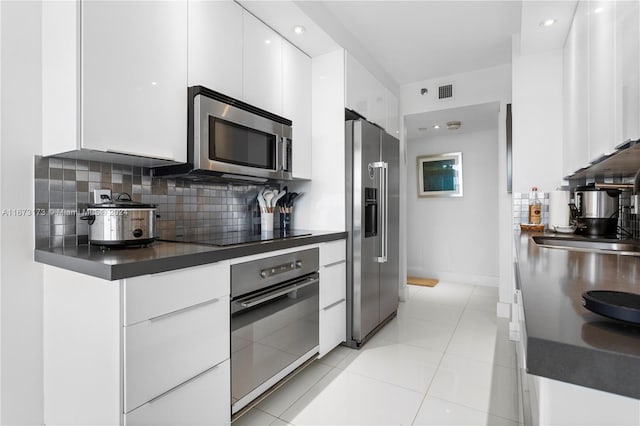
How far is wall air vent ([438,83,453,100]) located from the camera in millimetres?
3705

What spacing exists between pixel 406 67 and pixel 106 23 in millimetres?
2861

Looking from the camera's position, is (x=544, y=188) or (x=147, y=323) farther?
(x=544, y=188)

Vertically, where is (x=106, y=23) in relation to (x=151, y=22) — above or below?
below

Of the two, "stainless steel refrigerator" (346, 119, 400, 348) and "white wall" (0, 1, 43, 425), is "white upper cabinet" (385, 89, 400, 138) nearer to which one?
"stainless steel refrigerator" (346, 119, 400, 348)

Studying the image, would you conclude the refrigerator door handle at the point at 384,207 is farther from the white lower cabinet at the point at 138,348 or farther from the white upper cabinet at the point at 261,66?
the white lower cabinet at the point at 138,348

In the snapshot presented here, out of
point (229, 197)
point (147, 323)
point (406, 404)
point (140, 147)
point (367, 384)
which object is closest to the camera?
point (147, 323)

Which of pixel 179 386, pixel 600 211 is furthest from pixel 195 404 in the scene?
pixel 600 211

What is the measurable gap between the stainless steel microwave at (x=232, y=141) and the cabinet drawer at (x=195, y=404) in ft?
3.36

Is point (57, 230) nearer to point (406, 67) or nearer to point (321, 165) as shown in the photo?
point (321, 165)

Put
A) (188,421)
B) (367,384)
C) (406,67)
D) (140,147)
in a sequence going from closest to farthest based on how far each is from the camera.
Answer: (188,421)
(140,147)
(367,384)
(406,67)

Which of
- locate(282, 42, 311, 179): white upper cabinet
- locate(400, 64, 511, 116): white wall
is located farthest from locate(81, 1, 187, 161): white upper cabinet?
locate(400, 64, 511, 116): white wall

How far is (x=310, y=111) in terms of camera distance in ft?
9.06

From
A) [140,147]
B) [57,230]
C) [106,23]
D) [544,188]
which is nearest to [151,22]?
[106,23]

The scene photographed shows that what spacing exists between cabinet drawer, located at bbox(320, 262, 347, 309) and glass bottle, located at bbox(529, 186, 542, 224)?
61.4 inches
